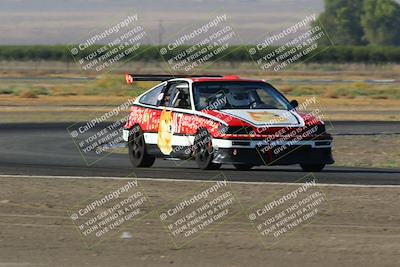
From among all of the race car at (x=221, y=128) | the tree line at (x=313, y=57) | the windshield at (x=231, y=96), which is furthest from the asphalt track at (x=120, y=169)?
the tree line at (x=313, y=57)

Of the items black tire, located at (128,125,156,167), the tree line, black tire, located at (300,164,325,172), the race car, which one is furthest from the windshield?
the tree line

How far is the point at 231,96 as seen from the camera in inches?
716

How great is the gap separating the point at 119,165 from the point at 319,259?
33.4ft

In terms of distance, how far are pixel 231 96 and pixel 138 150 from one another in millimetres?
1923

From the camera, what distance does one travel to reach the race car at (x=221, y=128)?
56.2 feet

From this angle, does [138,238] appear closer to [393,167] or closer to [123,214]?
[123,214]

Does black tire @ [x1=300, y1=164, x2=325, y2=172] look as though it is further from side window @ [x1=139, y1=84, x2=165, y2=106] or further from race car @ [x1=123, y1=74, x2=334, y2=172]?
side window @ [x1=139, y1=84, x2=165, y2=106]

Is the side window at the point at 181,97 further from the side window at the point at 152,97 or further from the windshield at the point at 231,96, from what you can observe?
the side window at the point at 152,97

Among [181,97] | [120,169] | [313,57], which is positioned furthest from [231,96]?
[313,57]

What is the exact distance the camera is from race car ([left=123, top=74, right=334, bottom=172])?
56.2 feet

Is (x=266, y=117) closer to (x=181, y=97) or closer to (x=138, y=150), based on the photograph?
(x=181, y=97)

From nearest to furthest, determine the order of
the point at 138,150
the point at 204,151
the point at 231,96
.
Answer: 1. the point at 204,151
2. the point at 231,96
3. the point at 138,150

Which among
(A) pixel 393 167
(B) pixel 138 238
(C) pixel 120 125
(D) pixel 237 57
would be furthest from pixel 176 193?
(D) pixel 237 57

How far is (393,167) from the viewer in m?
20.5
